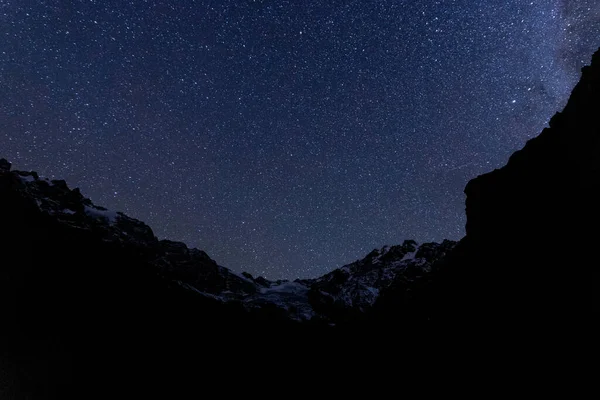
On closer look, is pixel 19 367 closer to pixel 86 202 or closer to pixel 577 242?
pixel 86 202

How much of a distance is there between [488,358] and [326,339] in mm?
50149

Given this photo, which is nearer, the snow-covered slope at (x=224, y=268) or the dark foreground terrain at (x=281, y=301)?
the dark foreground terrain at (x=281, y=301)

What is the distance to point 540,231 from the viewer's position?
24969 mm

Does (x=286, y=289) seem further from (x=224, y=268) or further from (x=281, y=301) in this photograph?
(x=224, y=268)

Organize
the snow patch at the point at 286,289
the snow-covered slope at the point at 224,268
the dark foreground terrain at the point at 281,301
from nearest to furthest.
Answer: the dark foreground terrain at the point at 281,301 < the snow-covered slope at the point at 224,268 < the snow patch at the point at 286,289

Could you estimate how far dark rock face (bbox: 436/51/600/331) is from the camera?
20641 mm

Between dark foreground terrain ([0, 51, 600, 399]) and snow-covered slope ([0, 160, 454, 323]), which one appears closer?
dark foreground terrain ([0, 51, 600, 399])

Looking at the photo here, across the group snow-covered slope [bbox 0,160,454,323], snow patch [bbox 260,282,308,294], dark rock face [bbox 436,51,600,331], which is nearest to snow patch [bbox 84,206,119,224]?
snow-covered slope [bbox 0,160,454,323]

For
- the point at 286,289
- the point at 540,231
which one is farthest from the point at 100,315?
the point at 540,231

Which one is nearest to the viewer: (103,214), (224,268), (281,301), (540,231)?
(540,231)

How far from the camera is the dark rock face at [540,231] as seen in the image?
2064 cm

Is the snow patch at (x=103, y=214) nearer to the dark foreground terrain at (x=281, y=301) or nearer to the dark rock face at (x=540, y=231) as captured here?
the dark foreground terrain at (x=281, y=301)

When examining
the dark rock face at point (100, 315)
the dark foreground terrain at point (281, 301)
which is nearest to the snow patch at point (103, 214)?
the dark foreground terrain at point (281, 301)

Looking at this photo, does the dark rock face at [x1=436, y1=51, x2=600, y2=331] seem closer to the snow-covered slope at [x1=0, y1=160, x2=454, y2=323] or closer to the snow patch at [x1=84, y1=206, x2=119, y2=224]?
the snow-covered slope at [x1=0, y1=160, x2=454, y2=323]
